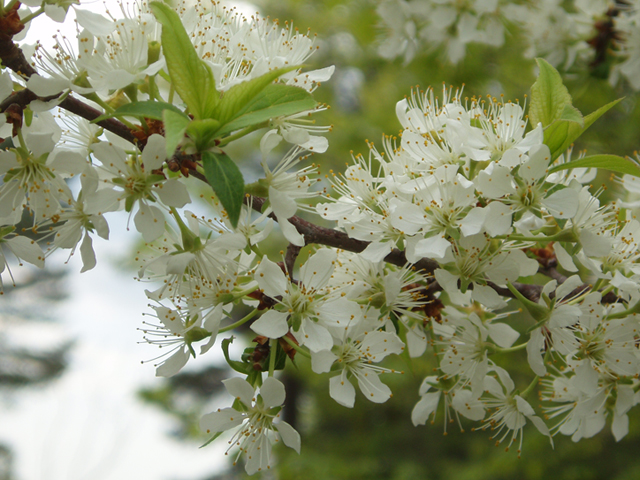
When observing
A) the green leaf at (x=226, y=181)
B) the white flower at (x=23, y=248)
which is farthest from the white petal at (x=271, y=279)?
the white flower at (x=23, y=248)

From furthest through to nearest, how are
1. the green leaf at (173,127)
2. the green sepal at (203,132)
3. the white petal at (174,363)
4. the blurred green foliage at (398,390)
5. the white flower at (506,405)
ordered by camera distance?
the blurred green foliage at (398,390) → the white flower at (506,405) → the white petal at (174,363) → the green sepal at (203,132) → the green leaf at (173,127)

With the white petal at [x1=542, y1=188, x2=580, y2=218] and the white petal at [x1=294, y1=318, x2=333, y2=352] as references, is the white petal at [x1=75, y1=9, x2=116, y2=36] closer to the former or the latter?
the white petal at [x1=294, y1=318, x2=333, y2=352]

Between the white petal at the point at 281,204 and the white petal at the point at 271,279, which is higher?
the white petal at the point at 281,204

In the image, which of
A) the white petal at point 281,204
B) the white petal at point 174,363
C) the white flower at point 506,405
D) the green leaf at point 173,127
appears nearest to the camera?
the green leaf at point 173,127

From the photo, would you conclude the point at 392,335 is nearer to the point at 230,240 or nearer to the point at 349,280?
the point at 349,280

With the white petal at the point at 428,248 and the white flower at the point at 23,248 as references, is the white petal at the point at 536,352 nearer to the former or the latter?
the white petal at the point at 428,248

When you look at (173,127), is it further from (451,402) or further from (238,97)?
(451,402)
